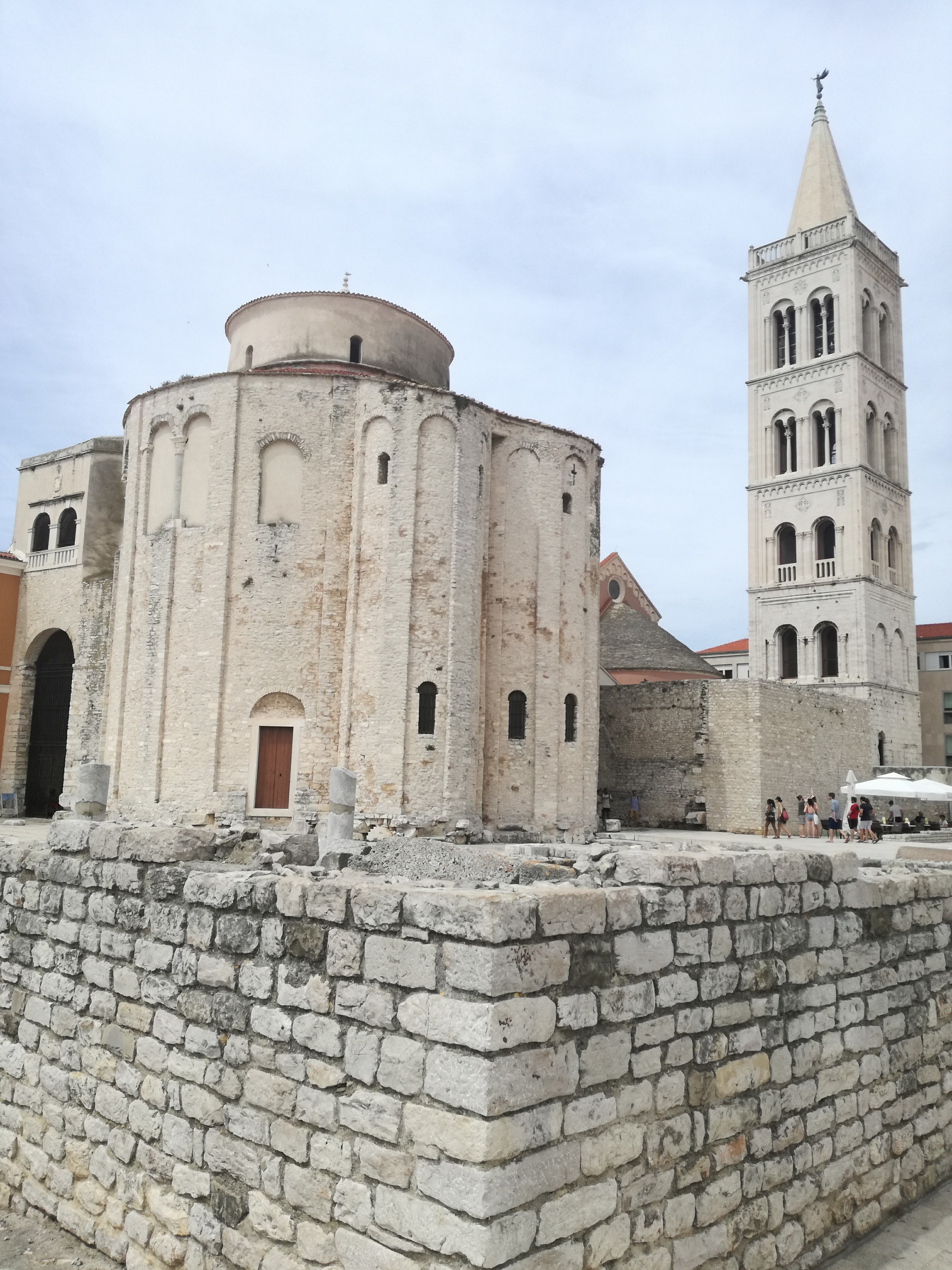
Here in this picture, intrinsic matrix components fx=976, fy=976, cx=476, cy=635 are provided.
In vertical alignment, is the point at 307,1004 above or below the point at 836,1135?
above

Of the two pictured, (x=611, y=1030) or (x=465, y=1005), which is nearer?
(x=465, y=1005)

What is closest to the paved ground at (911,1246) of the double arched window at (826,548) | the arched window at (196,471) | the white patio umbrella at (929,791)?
the white patio umbrella at (929,791)

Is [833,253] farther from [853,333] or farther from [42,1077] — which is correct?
[42,1077]

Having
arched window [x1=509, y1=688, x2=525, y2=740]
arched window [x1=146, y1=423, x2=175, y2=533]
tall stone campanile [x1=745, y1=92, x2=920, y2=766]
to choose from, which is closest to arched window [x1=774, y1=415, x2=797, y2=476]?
tall stone campanile [x1=745, y1=92, x2=920, y2=766]

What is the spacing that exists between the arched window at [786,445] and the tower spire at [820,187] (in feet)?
27.7

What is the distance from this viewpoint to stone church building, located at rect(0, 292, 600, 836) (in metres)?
20.6

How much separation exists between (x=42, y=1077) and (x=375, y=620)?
607 inches

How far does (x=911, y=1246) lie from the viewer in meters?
5.36

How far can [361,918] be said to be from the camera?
158 inches

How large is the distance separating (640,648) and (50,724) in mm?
19208

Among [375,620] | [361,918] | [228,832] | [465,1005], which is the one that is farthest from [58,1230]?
[375,620]

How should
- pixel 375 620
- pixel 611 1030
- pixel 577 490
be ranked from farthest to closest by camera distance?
pixel 577 490 → pixel 375 620 → pixel 611 1030

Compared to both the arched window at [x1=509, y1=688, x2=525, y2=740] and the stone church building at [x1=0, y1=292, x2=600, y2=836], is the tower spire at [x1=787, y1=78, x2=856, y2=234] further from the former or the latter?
the arched window at [x1=509, y1=688, x2=525, y2=740]

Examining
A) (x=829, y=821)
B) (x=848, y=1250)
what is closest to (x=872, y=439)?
(x=829, y=821)
